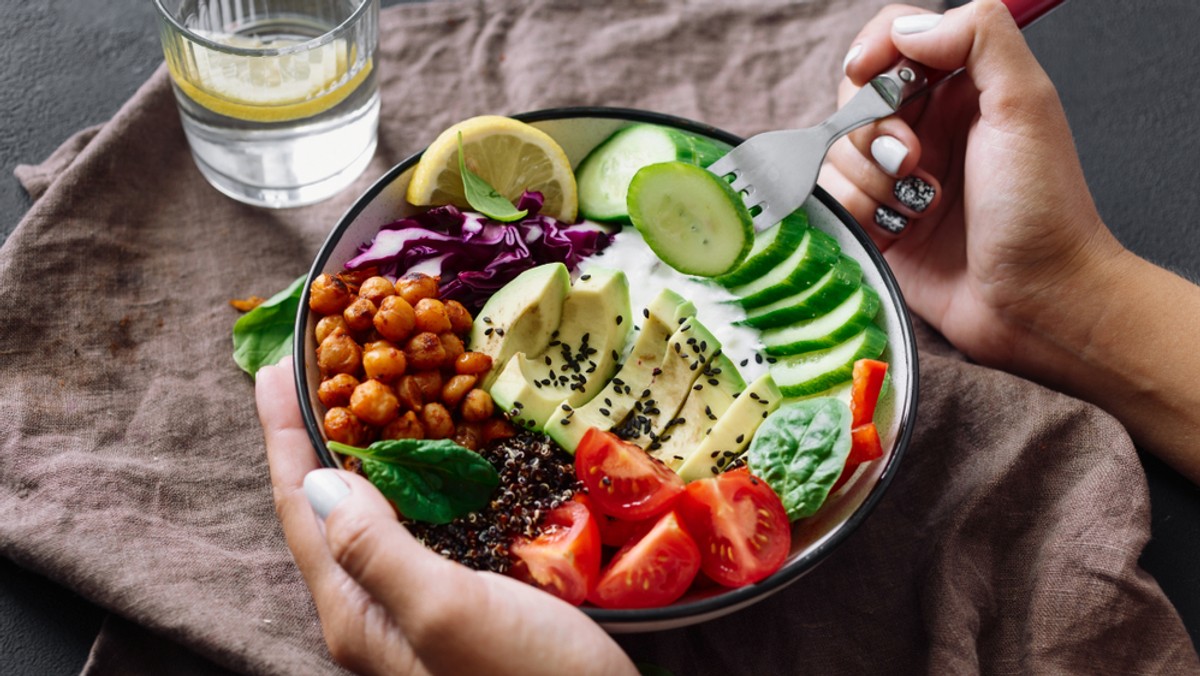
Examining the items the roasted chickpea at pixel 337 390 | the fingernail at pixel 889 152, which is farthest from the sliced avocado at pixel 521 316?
the fingernail at pixel 889 152

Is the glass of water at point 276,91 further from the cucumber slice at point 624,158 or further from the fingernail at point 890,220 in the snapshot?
the fingernail at point 890,220

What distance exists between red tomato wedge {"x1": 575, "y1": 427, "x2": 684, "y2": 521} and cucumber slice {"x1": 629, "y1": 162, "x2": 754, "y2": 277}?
0.62 m

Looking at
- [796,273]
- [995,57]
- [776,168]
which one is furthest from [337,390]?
[995,57]

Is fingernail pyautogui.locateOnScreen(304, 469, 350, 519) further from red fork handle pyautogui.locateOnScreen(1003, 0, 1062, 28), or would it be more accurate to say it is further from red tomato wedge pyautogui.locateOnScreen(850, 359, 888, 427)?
red fork handle pyautogui.locateOnScreen(1003, 0, 1062, 28)

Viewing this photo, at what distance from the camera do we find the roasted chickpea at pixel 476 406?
8.43 feet

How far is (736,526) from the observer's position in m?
2.35

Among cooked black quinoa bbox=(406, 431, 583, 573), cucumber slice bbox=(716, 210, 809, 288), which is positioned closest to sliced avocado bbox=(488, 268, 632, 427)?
cooked black quinoa bbox=(406, 431, 583, 573)

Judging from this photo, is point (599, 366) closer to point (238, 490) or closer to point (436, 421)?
point (436, 421)

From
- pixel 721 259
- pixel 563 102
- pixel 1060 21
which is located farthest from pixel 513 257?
pixel 1060 21

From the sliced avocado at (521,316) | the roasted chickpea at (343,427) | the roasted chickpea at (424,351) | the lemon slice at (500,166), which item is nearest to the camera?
the roasted chickpea at (343,427)

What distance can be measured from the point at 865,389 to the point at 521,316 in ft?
2.80

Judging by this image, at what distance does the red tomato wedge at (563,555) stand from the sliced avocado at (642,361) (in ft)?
0.99

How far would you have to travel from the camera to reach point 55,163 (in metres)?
3.38

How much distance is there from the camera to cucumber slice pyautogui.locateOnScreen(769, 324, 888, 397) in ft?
8.82
